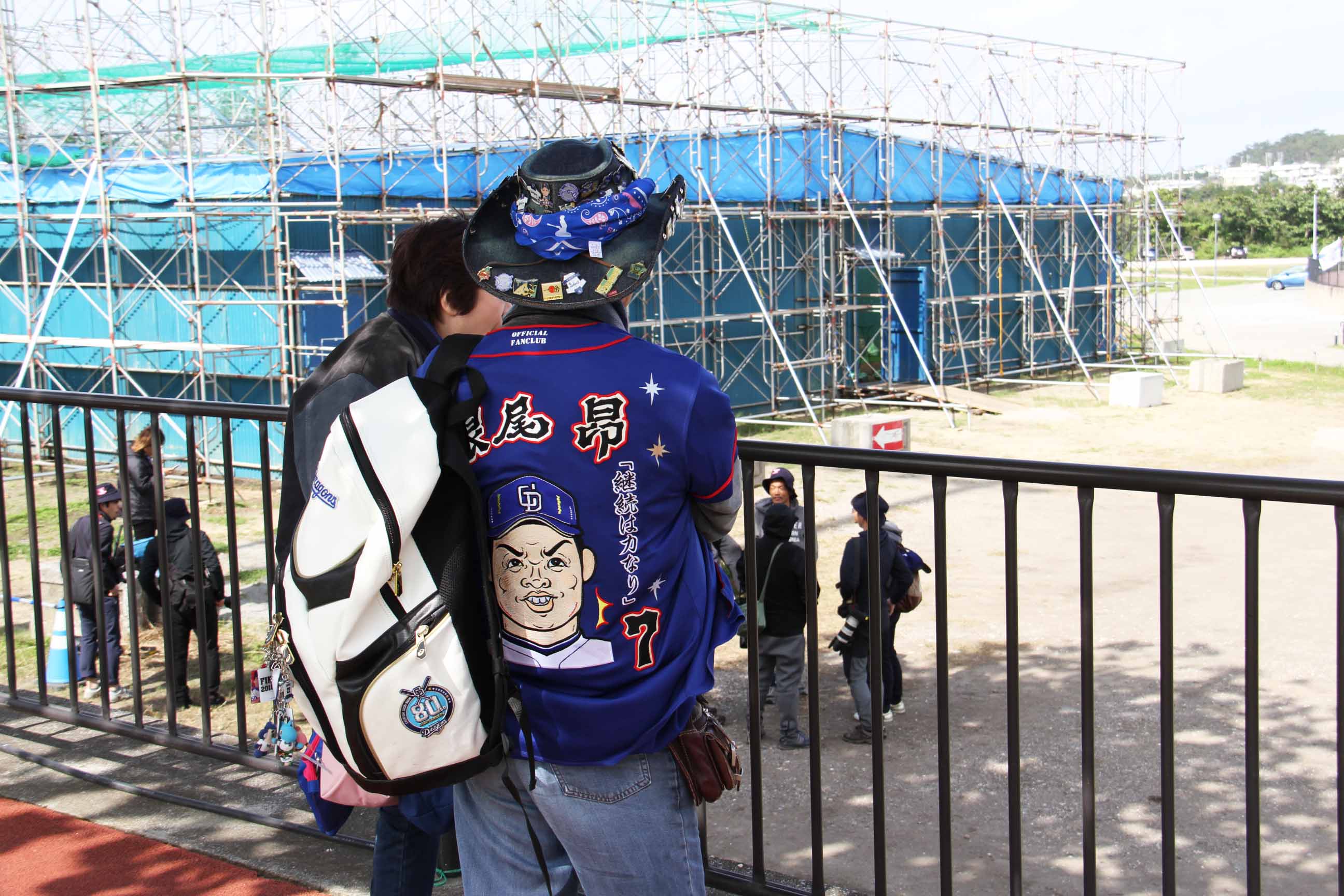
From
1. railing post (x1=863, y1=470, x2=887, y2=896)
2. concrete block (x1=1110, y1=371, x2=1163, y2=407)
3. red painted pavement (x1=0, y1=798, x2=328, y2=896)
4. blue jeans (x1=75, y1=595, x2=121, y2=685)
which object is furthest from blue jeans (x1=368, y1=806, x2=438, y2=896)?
concrete block (x1=1110, y1=371, x2=1163, y2=407)

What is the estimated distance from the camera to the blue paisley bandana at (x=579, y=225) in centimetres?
199

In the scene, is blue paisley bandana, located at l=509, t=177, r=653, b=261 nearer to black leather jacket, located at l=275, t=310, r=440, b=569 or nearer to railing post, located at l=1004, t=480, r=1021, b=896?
black leather jacket, located at l=275, t=310, r=440, b=569

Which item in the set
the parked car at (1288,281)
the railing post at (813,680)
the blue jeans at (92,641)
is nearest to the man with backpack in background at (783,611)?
the blue jeans at (92,641)

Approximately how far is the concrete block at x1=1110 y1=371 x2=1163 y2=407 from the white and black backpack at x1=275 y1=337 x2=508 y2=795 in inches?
966

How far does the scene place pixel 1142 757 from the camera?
24.3 feet

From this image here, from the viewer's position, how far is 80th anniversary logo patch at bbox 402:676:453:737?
1.88 meters

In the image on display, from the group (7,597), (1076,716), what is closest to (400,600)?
(7,597)

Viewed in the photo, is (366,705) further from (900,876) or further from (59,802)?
(900,876)

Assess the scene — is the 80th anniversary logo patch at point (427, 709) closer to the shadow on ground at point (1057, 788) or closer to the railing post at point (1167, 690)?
the railing post at point (1167, 690)

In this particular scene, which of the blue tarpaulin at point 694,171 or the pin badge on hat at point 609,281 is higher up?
the blue tarpaulin at point 694,171

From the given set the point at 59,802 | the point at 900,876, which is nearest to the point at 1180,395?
the point at 900,876

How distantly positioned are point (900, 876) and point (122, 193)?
53.8 ft

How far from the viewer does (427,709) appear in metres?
1.89

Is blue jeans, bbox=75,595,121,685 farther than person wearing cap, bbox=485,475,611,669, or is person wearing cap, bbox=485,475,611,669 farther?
blue jeans, bbox=75,595,121,685
